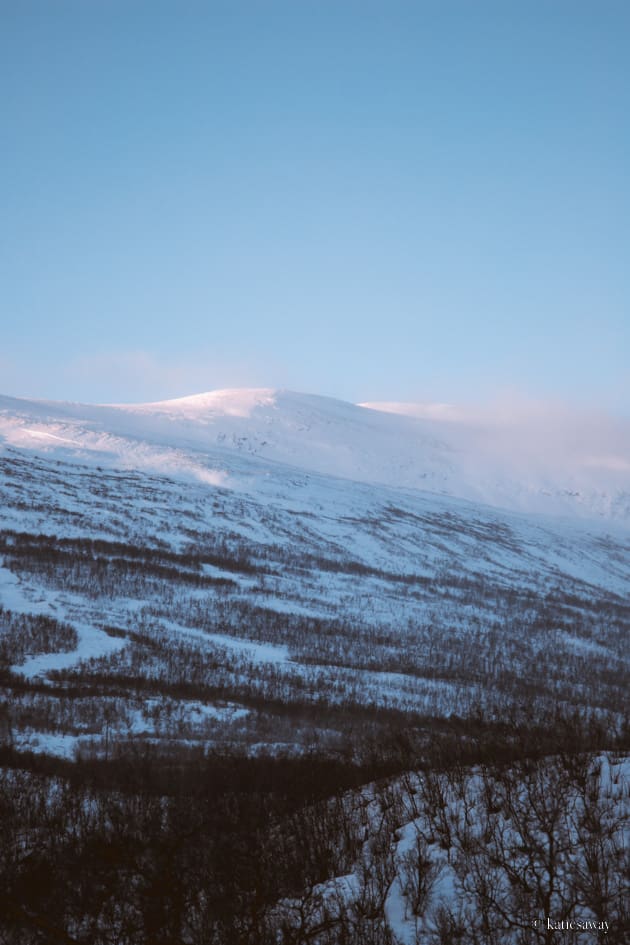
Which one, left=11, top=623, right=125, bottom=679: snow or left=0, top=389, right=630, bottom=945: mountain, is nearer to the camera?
left=0, top=389, right=630, bottom=945: mountain

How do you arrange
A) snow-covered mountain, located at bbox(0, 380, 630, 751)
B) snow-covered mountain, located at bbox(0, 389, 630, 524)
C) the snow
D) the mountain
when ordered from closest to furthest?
the mountain
the snow
snow-covered mountain, located at bbox(0, 380, 630, 751)
snow-covered mountain, located at bbox(0, 389, 630, 524)

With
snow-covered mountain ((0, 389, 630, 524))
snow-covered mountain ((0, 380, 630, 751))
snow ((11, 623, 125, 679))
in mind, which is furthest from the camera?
snow-covered mountain ((0, 389, 630, 524))

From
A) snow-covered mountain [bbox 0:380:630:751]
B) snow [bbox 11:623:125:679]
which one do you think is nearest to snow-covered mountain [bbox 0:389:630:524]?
snow-covered mountain [bbox 0:380:630:751]

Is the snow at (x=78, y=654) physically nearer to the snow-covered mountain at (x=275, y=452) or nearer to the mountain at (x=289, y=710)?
the mountain at (x=289, y=710)

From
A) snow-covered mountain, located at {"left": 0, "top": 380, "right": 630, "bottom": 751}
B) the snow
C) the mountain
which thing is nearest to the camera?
the mountain

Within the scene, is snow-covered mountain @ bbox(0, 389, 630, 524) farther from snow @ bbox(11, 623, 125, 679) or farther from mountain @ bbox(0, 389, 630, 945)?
snow @ bbox(11, 623, 125, 679)

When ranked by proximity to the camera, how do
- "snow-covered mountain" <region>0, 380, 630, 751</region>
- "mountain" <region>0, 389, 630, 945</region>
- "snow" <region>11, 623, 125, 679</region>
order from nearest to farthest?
1. "mountain" <region>0, 389, 630, 945</region>
2. "snow" <region>11, 623, 125, 679</region>
3. "snow-covered mountain" <region>0, 380, 630, 751</region>

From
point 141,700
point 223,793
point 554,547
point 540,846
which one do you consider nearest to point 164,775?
point 223,793

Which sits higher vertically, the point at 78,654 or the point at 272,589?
the point at 272,589

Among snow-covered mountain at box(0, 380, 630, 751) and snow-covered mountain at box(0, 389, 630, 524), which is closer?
snow-covered mountain at box(0, 380, 630, 751)

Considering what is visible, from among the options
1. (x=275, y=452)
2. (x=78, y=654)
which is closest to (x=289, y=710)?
(x=78, y=654)

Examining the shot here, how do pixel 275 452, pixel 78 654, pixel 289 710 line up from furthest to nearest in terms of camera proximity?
pixel 275 452, pixel 78 654, pixel 289 710

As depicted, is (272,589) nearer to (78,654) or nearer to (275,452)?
(78,654)

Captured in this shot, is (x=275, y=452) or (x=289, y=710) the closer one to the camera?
(x=289, y=710)
